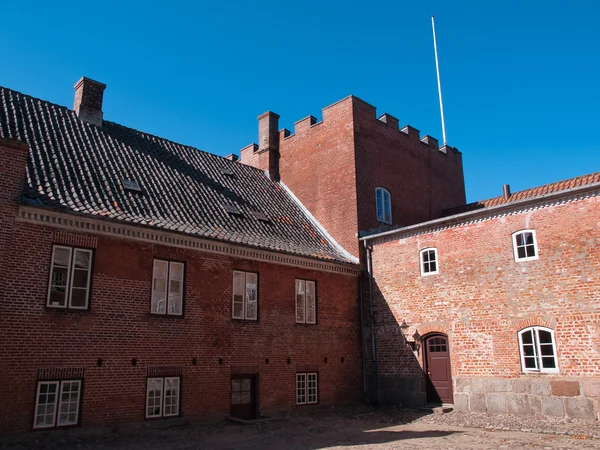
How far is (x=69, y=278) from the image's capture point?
13.1 metres

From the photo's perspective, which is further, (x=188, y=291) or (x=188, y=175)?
(x=188, y=175)

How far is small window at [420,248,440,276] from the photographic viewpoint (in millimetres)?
18562

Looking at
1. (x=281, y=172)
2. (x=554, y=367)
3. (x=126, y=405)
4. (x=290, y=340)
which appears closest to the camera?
(x=126, y=405)

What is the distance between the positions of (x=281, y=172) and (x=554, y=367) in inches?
598

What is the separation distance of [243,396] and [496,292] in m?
8.74

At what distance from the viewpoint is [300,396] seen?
1781cm

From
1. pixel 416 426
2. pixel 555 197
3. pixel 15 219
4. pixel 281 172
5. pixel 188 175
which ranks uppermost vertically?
pixel 281 172

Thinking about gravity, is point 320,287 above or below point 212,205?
below

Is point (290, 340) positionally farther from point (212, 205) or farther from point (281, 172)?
point (281, 172)

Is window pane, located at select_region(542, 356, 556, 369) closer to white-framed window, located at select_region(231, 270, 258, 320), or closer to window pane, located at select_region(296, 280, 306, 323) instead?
window pane, located at select_region(296, 280, 306, 323)

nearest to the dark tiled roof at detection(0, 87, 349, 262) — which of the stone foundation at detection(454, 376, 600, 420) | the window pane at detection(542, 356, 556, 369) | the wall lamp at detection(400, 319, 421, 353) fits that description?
the wall lamp at detection(400, 319, 421, 353)

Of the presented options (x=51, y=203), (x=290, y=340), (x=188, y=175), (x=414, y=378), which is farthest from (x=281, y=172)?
(x=51, y=203)

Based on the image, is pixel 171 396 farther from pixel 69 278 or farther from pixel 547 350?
pixel 547 350

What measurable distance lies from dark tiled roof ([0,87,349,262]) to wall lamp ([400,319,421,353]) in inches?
139
